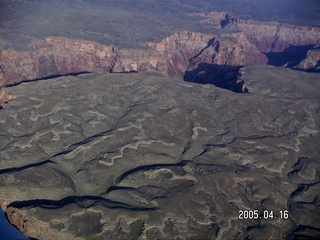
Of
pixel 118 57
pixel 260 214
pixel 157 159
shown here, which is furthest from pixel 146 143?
pixel 118 57

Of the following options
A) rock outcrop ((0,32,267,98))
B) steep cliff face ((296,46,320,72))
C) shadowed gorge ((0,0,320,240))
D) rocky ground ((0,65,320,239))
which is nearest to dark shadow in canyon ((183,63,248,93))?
shadowed gorge ((0,0,320,240))

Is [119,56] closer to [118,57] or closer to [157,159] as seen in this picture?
[118,57]

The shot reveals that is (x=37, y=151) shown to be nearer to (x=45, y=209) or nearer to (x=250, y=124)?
(x=45, y=209)

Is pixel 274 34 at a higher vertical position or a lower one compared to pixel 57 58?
higher

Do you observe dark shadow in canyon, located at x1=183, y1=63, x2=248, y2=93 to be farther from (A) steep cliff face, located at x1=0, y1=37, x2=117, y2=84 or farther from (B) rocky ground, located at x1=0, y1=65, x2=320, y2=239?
(A) steep cliff face, located at x1=0, y1=37, x2=117, y2=84

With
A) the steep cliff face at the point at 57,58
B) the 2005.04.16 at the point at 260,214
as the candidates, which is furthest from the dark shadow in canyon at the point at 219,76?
the 2005.04.16 at the point at 260,214

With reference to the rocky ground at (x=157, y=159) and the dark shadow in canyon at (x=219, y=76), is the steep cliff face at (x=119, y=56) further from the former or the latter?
the rocky ground at (x=157, y=159)

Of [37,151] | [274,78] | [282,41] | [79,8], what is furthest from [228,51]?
[37,151]
